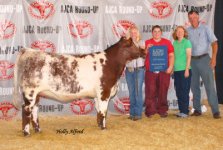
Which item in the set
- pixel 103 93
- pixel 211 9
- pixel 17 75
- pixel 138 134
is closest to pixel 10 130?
pixel 17 75

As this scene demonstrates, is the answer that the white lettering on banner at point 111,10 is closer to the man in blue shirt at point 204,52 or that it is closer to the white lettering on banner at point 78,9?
the white lettering on banner at point 78,9

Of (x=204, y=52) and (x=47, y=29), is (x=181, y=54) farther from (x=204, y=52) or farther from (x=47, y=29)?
(x=47, y=29)

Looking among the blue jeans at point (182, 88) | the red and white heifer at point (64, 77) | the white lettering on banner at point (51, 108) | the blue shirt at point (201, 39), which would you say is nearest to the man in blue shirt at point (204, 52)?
the blue shirt at point (201, 39)

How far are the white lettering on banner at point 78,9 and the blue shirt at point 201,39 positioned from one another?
209 cm

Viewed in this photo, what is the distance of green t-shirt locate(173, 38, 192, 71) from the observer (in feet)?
22.9

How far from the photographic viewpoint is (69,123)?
276 inches

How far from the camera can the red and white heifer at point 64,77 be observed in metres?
5.85

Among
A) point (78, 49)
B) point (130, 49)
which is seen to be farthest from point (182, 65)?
point (78, 49)

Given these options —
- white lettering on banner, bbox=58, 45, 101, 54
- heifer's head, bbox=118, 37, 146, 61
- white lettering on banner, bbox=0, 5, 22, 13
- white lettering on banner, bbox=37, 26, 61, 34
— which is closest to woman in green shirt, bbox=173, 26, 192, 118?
heifer's head, bbox=118, 37, 146, 61

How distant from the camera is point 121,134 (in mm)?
5938

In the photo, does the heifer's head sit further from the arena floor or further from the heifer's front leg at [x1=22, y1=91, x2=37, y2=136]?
the heifer's front leg at [x1=22, y1=91, x2=37, y2=136]

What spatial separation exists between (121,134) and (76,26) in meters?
2.80

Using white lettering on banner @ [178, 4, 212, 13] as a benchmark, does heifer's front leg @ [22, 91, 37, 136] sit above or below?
below

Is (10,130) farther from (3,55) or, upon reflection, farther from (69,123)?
(3,55)
